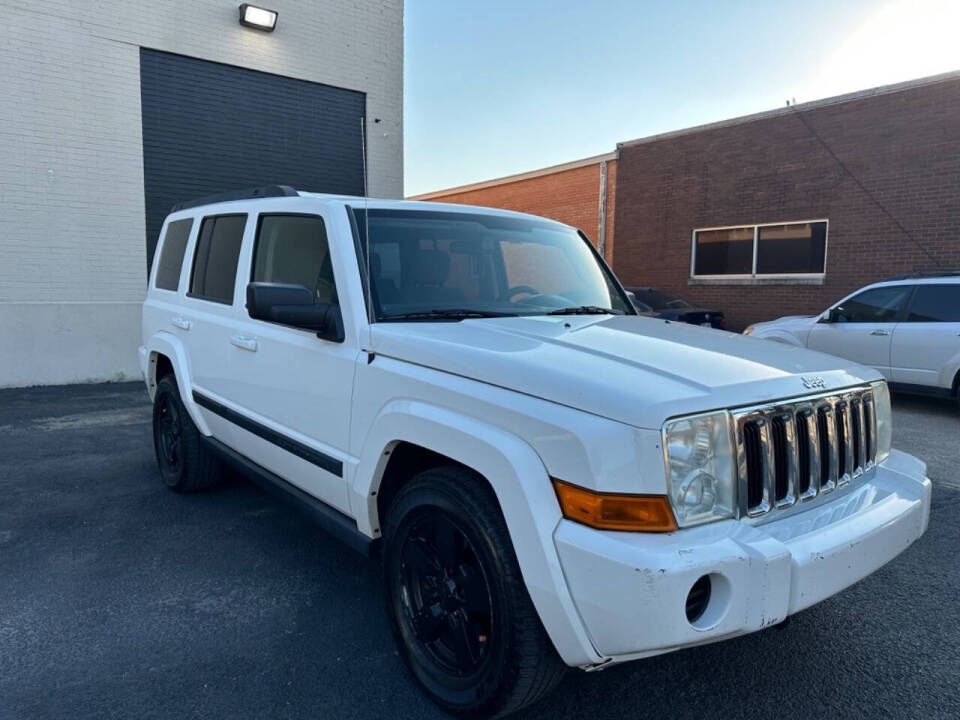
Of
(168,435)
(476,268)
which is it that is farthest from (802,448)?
(168,435)

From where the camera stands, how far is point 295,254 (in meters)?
3.59

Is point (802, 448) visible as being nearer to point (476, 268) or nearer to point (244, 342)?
point (476, 268)

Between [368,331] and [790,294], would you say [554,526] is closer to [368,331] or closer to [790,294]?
[368,331]

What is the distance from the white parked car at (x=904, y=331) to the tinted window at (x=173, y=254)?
7066 mm

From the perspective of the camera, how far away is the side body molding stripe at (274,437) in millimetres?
3078

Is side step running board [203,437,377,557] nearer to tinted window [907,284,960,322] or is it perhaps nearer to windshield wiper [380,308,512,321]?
windshield wiper [380,308,512,321]

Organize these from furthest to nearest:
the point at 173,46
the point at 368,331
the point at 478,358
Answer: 1. the point at 173,46
2. the point at 368,331
3. the point at 478,358

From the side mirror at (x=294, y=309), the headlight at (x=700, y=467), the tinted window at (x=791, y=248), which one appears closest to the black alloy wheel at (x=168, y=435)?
the side mirror at (x=294, y=309)

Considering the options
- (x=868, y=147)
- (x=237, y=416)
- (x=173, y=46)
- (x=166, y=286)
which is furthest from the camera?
(x=868, y=147)

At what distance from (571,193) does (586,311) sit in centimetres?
1589

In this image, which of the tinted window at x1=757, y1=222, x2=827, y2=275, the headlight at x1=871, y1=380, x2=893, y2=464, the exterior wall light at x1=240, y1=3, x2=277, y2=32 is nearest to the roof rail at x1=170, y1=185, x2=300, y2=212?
the headlight at x1=871, y1=380, x2=893, y2=464

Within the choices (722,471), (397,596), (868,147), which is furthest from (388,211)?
(868,147)

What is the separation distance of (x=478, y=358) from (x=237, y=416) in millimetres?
2037

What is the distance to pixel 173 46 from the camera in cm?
1048
